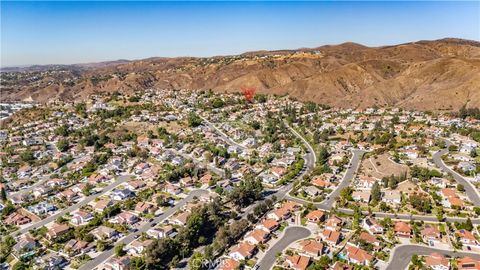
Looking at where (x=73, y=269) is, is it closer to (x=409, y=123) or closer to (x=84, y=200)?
(x=84, y=200)

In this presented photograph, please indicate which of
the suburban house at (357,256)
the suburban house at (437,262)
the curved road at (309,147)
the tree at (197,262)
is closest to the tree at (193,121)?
the curved road at (309,147)

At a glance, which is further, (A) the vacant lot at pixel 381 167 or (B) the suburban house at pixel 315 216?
(A) the vacant lot at pixel 381 167

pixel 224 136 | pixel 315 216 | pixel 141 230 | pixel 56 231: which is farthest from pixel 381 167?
pixel 56 231

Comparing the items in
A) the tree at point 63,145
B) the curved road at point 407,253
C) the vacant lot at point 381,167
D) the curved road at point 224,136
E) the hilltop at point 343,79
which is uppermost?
the hilltop at point 343,79

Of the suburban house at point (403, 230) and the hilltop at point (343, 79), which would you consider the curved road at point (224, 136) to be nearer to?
the suburban house at point (403, 230)

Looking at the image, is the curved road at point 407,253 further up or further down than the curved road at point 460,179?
further down

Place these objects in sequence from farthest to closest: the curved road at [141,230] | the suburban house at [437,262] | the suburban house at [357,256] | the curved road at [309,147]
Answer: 1. the curved road at [309,147]
2. the curved road at [141,230]
3. the suburban house at [357,256]
4. the suburban house at [437,262]

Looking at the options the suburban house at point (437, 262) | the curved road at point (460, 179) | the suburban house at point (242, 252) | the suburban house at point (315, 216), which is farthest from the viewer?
the curved road at point (460, 179)
